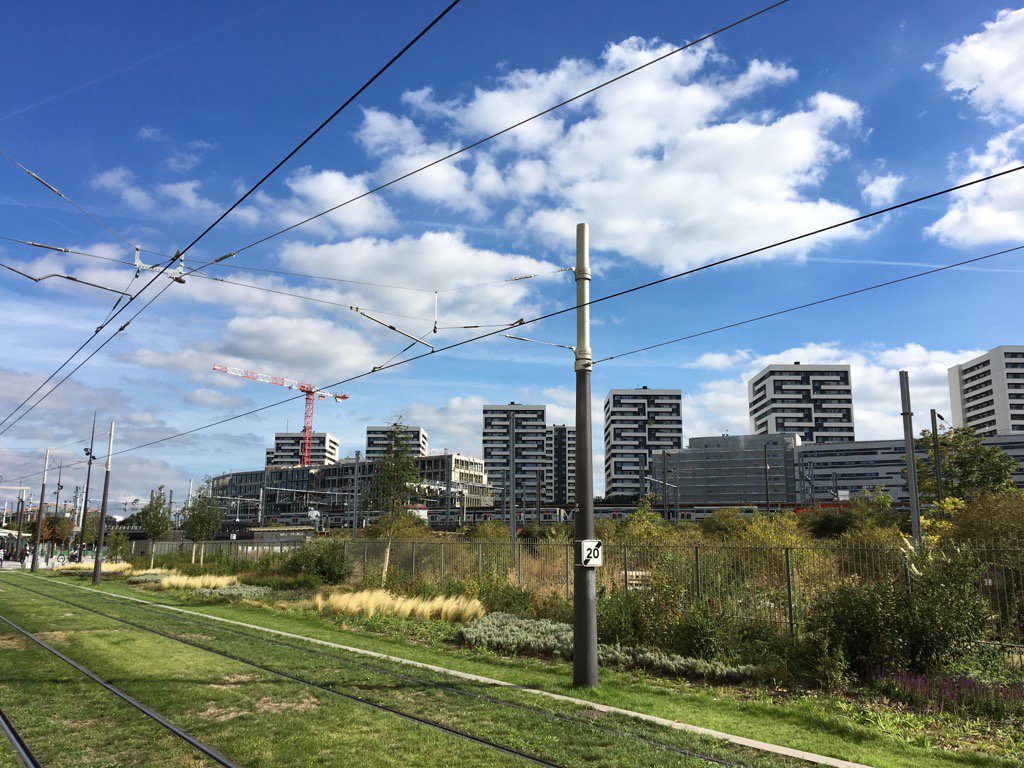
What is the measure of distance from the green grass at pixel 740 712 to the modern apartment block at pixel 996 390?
182 m

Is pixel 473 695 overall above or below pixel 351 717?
below

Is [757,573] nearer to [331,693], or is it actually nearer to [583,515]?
[583,515]

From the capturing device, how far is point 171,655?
1530cm

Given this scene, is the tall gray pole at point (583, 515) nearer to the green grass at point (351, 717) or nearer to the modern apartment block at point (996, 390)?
the green grass at point (351, 717)

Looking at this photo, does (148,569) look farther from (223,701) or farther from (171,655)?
(223,701)

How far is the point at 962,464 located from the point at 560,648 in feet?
132

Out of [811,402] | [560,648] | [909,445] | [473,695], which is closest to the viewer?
[473,695]

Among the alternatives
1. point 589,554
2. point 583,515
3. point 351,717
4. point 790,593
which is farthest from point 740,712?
point 351,717

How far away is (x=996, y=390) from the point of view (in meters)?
177

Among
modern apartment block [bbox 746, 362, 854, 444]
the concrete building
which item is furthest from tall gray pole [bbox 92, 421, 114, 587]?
modern apartment block [bbox 746, 362, 854, 444]

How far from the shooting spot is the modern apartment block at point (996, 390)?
173 metres

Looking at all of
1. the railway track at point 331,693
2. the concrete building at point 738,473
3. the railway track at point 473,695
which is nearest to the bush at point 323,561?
the railway track at point 473,695

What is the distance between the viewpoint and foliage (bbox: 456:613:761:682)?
14156 mm

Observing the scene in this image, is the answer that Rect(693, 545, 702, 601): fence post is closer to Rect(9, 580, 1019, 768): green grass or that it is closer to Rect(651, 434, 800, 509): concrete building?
Rect(9, 580, 1019, 768): green grass
